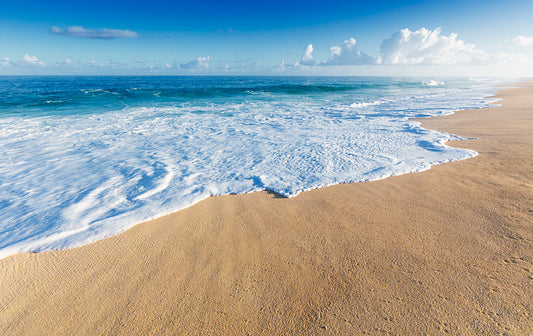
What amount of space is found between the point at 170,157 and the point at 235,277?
430cm

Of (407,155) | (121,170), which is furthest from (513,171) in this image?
(121,170)

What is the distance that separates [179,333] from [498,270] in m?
2.88

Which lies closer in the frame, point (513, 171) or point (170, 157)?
point (513, 171)

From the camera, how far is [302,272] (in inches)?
94.8

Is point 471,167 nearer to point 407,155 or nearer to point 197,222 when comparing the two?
point 407,155

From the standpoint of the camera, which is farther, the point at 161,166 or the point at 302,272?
the point at 161,166

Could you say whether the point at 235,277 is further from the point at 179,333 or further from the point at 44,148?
the point at 44,148

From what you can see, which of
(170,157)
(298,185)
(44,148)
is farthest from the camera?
(44,148)

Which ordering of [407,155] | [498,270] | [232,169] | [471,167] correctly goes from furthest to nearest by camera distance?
[407,155] → [232,169] → [471,167] → [498,270]

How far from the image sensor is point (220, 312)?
2.06m

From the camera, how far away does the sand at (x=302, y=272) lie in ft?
6.42

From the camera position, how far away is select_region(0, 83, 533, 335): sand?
1.96m

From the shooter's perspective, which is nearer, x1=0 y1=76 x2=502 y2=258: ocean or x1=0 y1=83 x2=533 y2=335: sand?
x1=0 y1=83 x2=533 y2=335: sand

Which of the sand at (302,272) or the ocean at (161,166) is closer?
the sand at (302,272)
